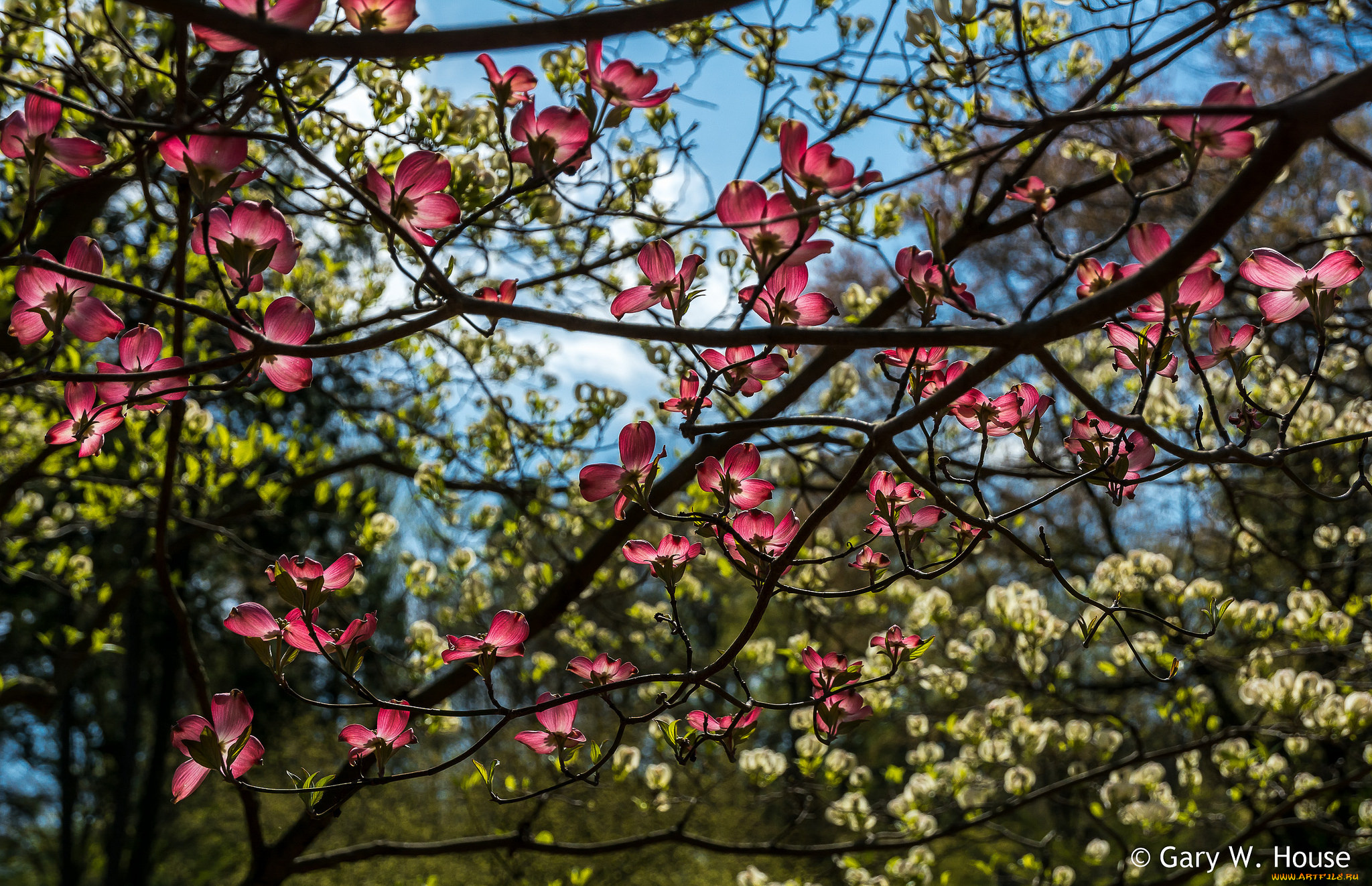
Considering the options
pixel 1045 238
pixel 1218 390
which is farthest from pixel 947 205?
pixel 1045 238

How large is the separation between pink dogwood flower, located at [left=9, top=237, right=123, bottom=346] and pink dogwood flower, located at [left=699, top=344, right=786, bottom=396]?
56 cm

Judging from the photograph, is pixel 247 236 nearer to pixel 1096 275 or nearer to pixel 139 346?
pixel 139 346

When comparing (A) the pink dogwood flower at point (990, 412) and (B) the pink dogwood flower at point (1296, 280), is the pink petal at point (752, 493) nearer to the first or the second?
(A) the pink dogwood flower at point (990, 412)

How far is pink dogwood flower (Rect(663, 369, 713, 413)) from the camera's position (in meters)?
0.85

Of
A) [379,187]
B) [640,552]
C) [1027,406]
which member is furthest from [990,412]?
[379,187]

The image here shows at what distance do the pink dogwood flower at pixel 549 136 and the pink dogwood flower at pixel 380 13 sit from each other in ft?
0.35

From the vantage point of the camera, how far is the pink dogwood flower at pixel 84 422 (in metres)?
0.87

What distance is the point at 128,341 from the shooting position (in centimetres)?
86

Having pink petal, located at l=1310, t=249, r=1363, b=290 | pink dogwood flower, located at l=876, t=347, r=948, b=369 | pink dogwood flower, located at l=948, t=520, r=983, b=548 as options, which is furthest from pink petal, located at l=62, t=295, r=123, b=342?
pink petal, located at l=1310, t=249, r=1363, b=290

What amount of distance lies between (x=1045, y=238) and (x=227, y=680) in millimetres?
9993

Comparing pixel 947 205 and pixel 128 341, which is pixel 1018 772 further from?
pixel 947 205

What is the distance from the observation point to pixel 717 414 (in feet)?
6.64

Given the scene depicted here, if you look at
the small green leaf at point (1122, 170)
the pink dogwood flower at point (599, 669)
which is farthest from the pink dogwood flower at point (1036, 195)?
the pink dogwood flower at point (599, 669)

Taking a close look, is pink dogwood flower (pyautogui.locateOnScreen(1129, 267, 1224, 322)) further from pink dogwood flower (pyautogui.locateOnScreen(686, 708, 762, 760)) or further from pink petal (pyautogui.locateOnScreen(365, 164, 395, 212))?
pink petal (pyautogui.locateOnScreen(365, 164, 395, 212))
